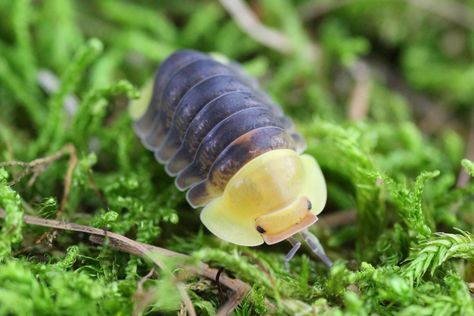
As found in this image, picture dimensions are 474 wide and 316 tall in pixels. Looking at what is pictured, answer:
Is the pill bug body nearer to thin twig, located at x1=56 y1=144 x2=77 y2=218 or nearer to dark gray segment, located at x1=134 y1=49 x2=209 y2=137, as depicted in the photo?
dark gray segment, located at x1=134 y1=49 x2=209 y2=137

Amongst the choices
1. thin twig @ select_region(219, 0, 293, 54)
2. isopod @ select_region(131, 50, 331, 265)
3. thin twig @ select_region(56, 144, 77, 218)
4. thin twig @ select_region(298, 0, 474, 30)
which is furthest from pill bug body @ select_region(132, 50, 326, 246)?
thin twig @ select_region(298, 0, 474, 30)

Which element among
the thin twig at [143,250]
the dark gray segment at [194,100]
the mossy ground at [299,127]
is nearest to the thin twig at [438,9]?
the mossy ground at [299,127]

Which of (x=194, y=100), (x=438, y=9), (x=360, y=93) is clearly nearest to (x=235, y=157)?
(x=194, y=100)

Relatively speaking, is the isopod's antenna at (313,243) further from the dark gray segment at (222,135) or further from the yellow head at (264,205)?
the dark gray segment at (222,135)

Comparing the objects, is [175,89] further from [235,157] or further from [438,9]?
[438,9]

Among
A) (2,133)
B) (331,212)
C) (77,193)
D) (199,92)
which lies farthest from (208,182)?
(2,133)
